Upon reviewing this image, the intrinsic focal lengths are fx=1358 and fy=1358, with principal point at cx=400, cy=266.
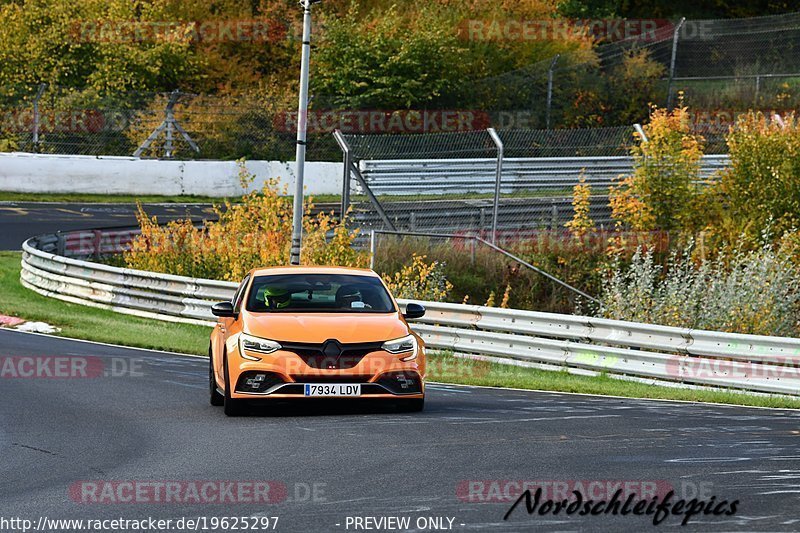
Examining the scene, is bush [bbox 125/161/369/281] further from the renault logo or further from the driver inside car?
the renault logo

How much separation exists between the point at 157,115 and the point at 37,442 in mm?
33670

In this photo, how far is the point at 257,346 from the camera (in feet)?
42.0

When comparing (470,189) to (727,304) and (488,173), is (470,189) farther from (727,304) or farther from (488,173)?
(727,304)

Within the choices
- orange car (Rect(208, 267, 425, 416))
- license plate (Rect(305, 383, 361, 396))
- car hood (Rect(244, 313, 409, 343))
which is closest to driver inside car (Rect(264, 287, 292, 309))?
orange car (Rect(208, 267, 425, 416))

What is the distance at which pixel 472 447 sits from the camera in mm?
11023

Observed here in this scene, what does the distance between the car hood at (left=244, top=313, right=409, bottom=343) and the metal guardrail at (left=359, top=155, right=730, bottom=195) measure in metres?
13.4

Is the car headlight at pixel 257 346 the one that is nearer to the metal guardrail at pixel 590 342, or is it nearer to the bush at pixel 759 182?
the metal guardrail at pixel 590 342

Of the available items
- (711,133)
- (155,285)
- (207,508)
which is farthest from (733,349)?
(711,133)

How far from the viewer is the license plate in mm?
12680

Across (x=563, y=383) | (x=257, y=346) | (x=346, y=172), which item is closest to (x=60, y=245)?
(x=346, y=172)

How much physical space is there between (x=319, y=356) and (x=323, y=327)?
34 cm

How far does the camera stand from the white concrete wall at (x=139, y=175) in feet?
135

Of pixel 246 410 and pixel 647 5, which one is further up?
pixel 647 5

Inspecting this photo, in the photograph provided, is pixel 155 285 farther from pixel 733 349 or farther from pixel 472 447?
pixel 472 447
